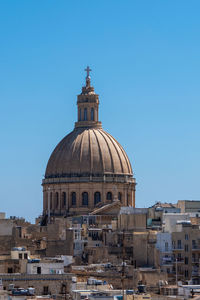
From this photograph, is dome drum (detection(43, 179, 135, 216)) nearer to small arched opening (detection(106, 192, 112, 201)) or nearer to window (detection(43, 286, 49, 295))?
small arched opening (detection(106, 192, 112, 201))

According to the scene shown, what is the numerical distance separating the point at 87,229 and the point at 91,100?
23392 mm

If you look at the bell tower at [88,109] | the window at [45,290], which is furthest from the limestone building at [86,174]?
the window at [45,290]

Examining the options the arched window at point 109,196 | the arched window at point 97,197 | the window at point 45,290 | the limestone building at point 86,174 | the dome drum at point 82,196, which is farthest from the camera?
the arched window at point 109,196

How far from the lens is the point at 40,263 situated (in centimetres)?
6875

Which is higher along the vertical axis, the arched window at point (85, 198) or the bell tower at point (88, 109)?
the bell tower at point (88, 109)

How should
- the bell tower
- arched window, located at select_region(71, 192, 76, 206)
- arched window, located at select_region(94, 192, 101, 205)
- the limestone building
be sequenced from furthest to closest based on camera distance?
1. the bell tower
2. arched window, located at select_region(71, 192, 76, 206)
3. arched window, located at select_region(94, 192, 101, 205)
4. the limestone building

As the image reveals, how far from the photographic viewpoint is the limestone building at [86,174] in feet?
361

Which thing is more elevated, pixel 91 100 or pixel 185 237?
pixel 91 100

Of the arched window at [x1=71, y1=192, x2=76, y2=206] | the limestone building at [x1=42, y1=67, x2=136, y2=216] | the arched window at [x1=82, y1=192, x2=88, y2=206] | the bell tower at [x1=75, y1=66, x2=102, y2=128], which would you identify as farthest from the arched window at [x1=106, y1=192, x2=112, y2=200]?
the bell tower at [x1=75, y1=66, x2=102, y2=128]

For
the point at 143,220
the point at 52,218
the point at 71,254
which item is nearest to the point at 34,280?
the point at 71,254

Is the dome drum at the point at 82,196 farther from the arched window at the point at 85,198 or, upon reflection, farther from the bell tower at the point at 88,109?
the bell tower at the point at 88,109

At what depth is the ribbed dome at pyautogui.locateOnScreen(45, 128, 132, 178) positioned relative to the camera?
109875 millimetres

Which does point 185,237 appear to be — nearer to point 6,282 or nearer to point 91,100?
point 6,282

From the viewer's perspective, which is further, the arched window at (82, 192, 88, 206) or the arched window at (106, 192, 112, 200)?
the arched window at (106, 192, 112, 200)
